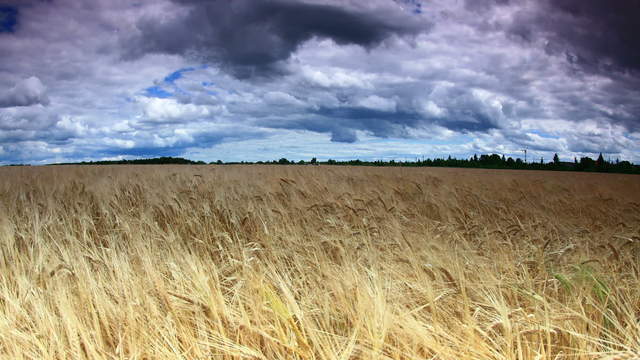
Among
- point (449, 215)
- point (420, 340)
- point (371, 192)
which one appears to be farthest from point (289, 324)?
point (371, 192)

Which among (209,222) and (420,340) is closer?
(420,340)

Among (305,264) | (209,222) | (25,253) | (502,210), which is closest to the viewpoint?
(305,264)

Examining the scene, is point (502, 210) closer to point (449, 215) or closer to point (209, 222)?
point (449, 215)

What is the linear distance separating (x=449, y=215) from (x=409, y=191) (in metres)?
2.67

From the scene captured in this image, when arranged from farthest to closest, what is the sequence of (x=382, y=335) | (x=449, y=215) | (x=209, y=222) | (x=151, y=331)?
(x=449, y=215) < (x=209, y=222) < (x=151, y=331) < (x=382, y=335)

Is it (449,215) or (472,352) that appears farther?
(449,215)

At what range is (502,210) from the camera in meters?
6.29

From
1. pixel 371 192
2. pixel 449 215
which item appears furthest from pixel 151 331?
pixel 371 192

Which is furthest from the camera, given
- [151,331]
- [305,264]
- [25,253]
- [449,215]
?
[449,215]

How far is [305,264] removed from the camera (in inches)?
118

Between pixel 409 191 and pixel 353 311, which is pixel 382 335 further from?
pixel 409 191

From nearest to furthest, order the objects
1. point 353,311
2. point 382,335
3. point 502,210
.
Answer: point 382,335 → point 353,311 → point 502,210

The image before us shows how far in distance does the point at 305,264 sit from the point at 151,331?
136 cm

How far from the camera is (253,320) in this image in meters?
1.85
